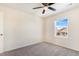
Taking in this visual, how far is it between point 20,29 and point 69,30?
1.14 meters

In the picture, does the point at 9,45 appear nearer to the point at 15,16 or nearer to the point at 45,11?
the point at 15,16

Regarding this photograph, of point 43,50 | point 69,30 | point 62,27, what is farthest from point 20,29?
point 69,30

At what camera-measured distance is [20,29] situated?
204 centimetres

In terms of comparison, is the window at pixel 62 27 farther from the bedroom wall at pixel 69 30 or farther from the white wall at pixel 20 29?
the white wall at pixel 20 29

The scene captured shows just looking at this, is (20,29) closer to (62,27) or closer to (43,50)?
(43,50)

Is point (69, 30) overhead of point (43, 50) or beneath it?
overhead

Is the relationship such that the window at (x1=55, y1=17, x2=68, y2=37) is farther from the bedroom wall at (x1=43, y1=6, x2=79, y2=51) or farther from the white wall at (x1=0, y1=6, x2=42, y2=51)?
the white wall at (x1=0, y1=6, x2=42, y2=51)

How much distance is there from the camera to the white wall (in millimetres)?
2000

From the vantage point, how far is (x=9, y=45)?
212 centimetres

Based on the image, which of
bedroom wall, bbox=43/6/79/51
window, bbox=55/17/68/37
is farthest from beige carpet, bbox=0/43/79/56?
window, bbox=55/17/68/37

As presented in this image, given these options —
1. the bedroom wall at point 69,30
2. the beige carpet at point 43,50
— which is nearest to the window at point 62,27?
the bedroom wall at point 69,30

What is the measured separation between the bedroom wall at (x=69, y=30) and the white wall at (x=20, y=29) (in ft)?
0.56

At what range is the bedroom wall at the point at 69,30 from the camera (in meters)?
2.02

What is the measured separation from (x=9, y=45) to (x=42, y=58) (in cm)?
98
